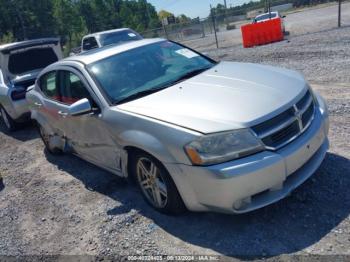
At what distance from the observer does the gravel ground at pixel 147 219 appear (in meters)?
2.99

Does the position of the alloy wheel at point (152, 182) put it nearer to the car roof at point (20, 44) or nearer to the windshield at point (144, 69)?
the windshield at point (144, 69)

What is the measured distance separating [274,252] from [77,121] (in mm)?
2676

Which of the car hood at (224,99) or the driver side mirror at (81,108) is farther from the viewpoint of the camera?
the driver side mirror at (81,108)

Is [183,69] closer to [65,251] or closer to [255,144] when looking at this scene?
[255,144]

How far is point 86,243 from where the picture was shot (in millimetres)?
3520

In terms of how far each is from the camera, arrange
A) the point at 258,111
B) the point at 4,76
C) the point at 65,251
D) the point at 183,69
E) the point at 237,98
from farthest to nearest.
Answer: the point at 4,76 < the point at 183,69 < the point at 65,251 < the point at 237,98 < the point at 258,111

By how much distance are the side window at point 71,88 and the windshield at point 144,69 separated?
0.81 feet

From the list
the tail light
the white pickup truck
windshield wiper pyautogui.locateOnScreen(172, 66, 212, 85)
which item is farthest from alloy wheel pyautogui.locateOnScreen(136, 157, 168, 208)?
the white pickup truck

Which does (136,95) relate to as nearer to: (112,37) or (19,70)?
(19,70)

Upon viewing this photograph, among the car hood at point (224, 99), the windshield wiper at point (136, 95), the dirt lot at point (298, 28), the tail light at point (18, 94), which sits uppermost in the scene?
the windshield wiper at point (136, 95)

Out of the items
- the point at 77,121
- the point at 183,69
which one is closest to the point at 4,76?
the point at 77,121

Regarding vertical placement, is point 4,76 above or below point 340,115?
above

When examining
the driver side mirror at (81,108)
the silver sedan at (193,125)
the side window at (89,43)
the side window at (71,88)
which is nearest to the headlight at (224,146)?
the silver sedan at (193,125)

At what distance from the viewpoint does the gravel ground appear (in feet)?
9.82
